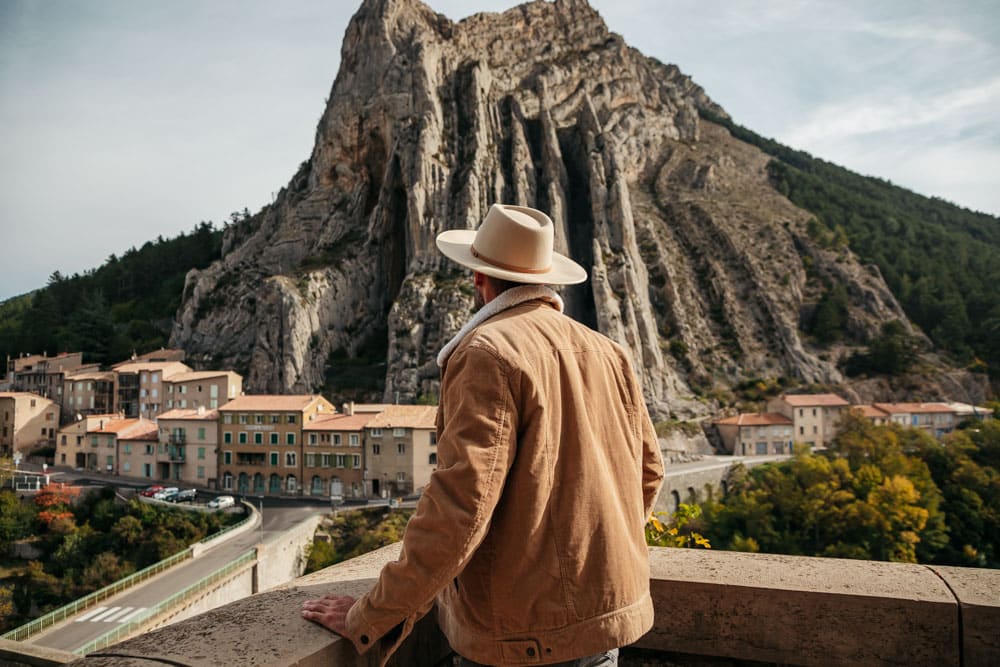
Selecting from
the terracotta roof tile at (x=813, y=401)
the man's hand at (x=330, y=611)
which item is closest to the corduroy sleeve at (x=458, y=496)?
the man's hand at (x=330, y=611)

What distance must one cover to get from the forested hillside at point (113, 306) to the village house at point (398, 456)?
39.1 meters

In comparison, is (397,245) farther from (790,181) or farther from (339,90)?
(790,181)

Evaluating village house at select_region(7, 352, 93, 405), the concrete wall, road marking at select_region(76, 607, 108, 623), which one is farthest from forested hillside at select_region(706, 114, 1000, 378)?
village house at select_region(7, 352, 93, 405)

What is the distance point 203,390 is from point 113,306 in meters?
41.8

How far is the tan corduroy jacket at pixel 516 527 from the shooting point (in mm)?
1678

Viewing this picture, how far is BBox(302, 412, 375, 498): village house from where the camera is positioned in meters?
35.3

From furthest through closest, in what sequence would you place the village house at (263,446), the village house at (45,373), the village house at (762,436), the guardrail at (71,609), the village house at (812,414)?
the village house at (45,373) → the village house at (812,414) → the village house at (762,436) → the village house at (263,446) → the guardrail at (71,609)

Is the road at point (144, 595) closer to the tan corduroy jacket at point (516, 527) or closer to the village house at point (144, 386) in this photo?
the tan corduroy jacket at point (516, 527)

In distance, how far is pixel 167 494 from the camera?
31.9 m

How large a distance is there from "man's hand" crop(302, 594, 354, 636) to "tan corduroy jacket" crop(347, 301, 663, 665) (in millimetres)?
128

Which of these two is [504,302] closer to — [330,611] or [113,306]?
[330,611]

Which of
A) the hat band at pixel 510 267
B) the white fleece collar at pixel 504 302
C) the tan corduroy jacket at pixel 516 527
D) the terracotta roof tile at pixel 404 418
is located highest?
the hat band at pixel 510 267

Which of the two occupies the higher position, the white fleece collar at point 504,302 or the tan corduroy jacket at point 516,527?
the white fleece collar at point 504,302

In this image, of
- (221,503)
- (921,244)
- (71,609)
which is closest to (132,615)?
(71,609)
